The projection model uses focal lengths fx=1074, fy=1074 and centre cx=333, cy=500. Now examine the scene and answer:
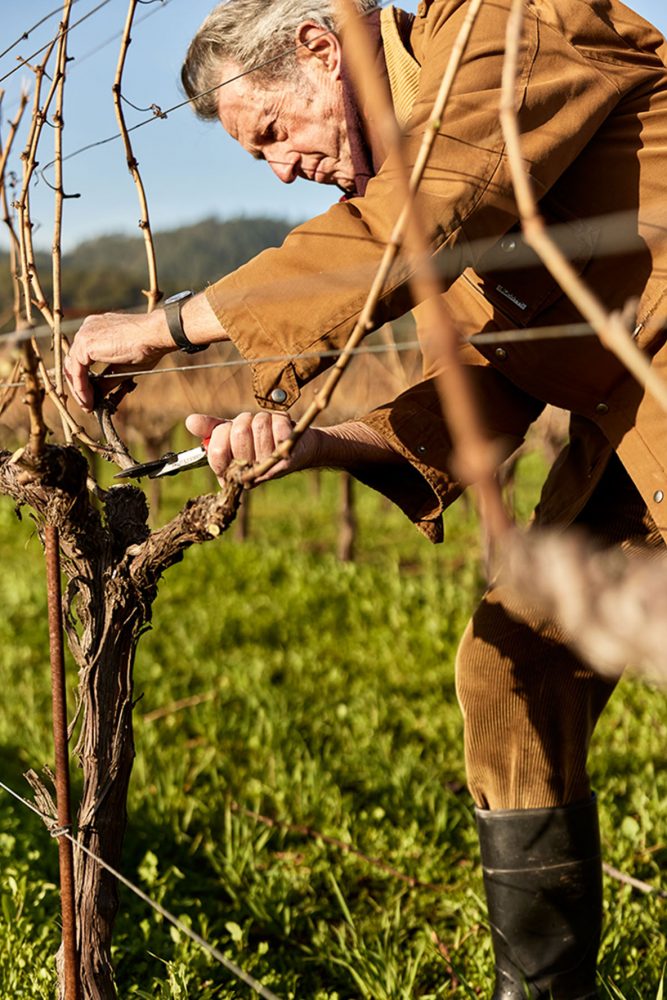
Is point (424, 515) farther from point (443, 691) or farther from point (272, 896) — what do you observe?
point (443, 691)

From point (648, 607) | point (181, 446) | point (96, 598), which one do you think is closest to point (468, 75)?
point (96, 598)

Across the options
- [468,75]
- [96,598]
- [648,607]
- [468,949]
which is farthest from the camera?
[468,949]

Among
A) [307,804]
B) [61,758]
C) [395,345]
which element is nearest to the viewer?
[395,345]

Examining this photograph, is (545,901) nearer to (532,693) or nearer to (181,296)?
(532,693)

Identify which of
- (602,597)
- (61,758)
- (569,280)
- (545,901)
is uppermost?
(569,280)

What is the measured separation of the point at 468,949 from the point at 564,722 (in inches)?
32.0

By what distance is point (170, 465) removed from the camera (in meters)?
1.88

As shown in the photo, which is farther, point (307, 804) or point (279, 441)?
point (307, 804)

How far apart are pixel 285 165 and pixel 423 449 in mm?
680

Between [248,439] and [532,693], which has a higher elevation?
[248,439]

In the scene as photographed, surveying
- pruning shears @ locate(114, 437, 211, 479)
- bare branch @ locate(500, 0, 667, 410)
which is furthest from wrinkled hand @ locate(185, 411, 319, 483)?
bare branch @ locate(500, 0, 667, 410)

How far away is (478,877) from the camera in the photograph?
315 centimetres

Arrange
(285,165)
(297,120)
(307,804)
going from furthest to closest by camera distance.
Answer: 1. (307,804)
2. (285,165)
3. (297,120)

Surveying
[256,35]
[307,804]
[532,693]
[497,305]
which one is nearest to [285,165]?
[256,35]
